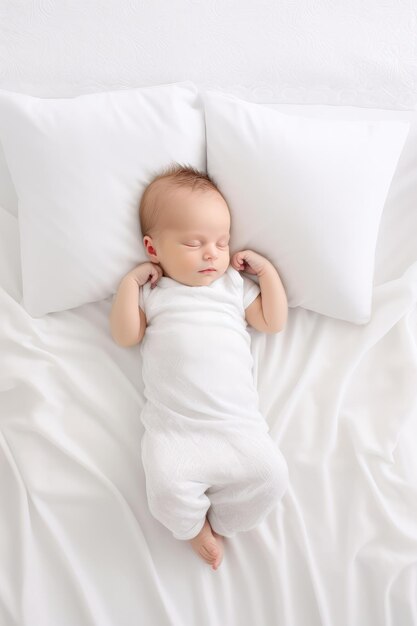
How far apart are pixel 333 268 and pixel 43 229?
652 millimetres

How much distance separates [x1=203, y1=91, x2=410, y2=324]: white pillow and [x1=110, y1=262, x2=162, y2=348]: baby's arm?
0.74ft

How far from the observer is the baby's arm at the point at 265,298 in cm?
145

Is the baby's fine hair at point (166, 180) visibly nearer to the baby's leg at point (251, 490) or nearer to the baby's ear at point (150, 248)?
the baby's ear at point (150, 248)

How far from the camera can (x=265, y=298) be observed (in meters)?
1.46

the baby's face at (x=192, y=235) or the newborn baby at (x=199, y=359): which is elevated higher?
the baby's face at (x=192, y=235)

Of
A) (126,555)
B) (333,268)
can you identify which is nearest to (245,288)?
(333,268)

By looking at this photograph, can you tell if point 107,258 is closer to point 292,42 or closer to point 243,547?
point 243,547

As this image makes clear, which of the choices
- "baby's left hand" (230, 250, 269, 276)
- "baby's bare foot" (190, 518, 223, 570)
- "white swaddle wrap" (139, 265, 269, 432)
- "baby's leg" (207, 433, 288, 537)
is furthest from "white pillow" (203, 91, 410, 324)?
"baby's bare foot" (190, 518, 223, 570)

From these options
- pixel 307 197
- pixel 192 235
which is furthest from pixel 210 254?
pixel 307 197

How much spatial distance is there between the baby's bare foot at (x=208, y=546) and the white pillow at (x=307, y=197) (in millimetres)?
550

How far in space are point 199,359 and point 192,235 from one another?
0.87 ft

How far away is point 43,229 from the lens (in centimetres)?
144

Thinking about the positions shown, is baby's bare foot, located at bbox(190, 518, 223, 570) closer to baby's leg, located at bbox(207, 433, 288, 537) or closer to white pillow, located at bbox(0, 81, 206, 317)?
baby's leg, located at bbox(207, 433, 288, 537)

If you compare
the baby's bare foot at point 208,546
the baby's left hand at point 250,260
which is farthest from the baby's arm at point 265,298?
the baby's bare foot at point 208,546
